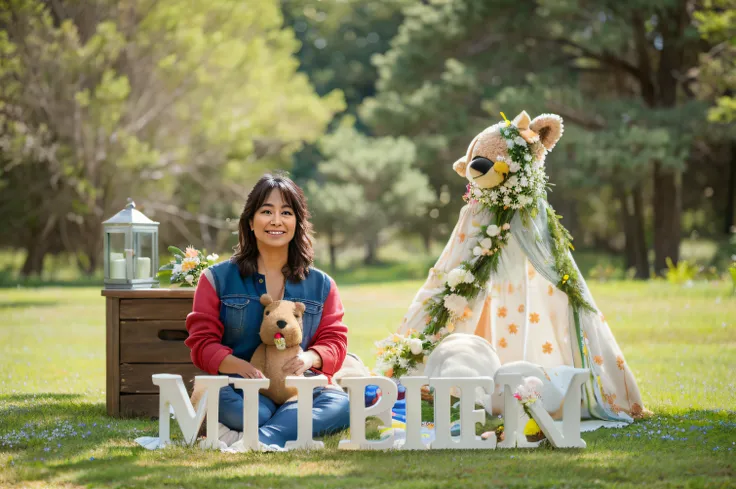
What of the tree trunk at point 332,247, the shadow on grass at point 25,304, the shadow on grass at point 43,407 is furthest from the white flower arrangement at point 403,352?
the tree trunk at point 332,247

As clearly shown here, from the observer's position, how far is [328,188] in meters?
21.4

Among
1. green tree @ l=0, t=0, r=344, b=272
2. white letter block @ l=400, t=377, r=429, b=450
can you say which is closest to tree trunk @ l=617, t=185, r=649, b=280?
green tree @ l=0, t=0, r=344, b=272

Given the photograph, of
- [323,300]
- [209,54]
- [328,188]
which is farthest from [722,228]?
[323,300]

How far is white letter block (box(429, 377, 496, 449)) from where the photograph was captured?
13.8 feet

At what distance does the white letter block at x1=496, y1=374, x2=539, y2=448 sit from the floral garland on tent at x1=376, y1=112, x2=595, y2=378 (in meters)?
1.15

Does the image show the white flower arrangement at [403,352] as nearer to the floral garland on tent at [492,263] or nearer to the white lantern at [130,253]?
the floral garland on tent at [492,263]

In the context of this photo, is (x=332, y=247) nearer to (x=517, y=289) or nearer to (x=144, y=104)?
(x=144, y=104)

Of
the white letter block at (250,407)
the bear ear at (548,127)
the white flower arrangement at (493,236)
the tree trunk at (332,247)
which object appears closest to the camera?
the white letter block at (250,407)

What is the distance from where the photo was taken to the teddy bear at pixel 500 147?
5.55 metres

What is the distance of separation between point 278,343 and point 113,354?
1.42 metres

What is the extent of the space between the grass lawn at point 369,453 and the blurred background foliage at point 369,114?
9.61 metres

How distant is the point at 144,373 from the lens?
17.4 ft

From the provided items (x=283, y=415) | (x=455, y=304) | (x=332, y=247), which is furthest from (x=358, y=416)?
(x=332, y=247)

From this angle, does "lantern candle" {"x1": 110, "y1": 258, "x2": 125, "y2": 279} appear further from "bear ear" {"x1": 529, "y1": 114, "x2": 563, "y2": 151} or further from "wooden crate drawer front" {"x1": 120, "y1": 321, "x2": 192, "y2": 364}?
"bear ear" {"x1": 529, "y1": 114, "x2": 563, "y2": 151}
